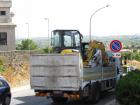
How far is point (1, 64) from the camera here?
3575 centimetres

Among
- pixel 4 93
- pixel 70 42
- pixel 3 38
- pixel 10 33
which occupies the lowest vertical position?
pixel 4 93

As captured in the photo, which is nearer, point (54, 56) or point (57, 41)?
point (54, 56)

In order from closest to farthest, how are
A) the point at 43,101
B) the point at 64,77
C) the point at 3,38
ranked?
the point at 64,77 → the point at 43,101 → the point at 3,38

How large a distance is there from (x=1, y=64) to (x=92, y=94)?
53.7 feet

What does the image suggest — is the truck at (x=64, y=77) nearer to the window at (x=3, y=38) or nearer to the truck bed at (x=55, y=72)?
the truck bed at (x=55, y=72)

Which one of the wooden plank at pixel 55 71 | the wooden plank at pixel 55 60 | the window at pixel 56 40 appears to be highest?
the window at pixel 56 40

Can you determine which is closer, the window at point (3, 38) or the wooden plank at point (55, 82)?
the wooden plank at point (55, 82)

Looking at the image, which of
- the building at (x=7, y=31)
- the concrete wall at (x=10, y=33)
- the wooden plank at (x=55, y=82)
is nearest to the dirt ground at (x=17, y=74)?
the wooden plank at (x=55, y=82)

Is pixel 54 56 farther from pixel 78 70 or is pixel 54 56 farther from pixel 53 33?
pixel 53 33

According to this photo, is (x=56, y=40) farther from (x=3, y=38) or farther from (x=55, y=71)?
(x=3, y=38)

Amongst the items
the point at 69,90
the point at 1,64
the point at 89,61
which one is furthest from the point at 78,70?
the point at 1,64

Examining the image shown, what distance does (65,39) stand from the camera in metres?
24.6

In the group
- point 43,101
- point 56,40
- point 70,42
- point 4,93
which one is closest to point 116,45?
point 70,42

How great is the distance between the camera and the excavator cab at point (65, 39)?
2448 centimetres
